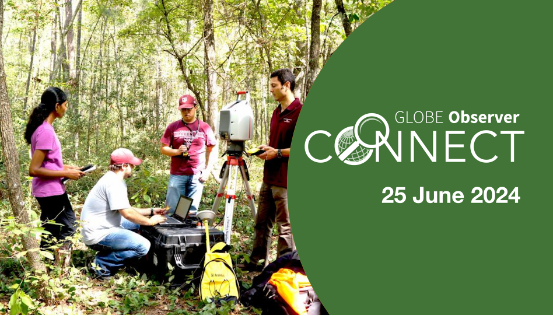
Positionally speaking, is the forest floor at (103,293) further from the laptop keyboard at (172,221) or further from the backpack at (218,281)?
the laptop keyboard at (172,221)

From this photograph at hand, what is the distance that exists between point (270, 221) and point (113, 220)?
1.52 metres

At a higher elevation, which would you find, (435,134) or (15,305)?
(435,134)

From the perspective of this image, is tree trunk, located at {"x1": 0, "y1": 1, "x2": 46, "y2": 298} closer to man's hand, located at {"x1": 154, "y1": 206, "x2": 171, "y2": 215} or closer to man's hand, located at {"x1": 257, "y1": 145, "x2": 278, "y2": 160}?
man's hand, located at {"x1": 154, "y1": 206, "x2": 171, "y2": 215}

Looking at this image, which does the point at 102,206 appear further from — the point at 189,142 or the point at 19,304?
the point at 189,142

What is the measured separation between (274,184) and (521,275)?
2.19 meters

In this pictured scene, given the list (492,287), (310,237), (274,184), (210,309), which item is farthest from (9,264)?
(492,287)

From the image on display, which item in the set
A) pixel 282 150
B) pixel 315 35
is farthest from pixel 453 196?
pixel 315 35

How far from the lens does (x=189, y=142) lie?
208 inches

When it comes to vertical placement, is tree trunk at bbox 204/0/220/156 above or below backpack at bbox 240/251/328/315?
above

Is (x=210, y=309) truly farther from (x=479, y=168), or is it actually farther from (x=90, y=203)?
(x=479, y=168)

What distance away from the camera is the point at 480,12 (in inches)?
129

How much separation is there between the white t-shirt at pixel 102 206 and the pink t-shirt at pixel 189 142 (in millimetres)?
1025

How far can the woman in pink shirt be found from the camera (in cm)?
393

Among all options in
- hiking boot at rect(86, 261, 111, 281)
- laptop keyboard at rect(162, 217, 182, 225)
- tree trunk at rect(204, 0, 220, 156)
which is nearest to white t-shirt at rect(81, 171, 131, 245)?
hiking boot at rect(86, 261, 111, 281)
